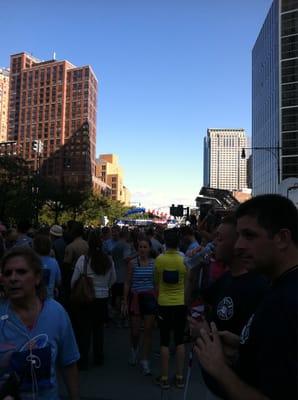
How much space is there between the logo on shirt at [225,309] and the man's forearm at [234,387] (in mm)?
921

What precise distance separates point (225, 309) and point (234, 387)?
1.01 metres

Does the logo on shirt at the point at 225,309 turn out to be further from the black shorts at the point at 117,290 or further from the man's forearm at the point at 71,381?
the black shorts at the point at 117,290

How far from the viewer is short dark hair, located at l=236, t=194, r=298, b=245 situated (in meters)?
1.72

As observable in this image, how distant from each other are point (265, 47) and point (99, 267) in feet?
335

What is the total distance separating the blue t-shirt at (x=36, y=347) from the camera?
2.42m

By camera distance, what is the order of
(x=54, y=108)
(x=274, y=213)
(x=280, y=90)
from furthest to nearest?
(x=54, y=108), (x=280, y=90), (x=274, y=213)

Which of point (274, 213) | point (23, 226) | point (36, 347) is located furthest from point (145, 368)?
point (274, 213)

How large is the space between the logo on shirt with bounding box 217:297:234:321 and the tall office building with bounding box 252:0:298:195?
75040 millimetres

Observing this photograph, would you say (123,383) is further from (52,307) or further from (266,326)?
(266,326)

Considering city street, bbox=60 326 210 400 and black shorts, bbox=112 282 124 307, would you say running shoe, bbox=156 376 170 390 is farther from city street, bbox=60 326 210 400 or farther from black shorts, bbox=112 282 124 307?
black shorts, bbox=112 282 124 307

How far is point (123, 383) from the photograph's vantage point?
574cm

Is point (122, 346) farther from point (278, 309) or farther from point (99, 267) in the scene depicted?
point (278, 309)

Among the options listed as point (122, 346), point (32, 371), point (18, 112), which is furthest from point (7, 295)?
point (18, 112)

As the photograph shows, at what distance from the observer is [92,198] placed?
76500mm
